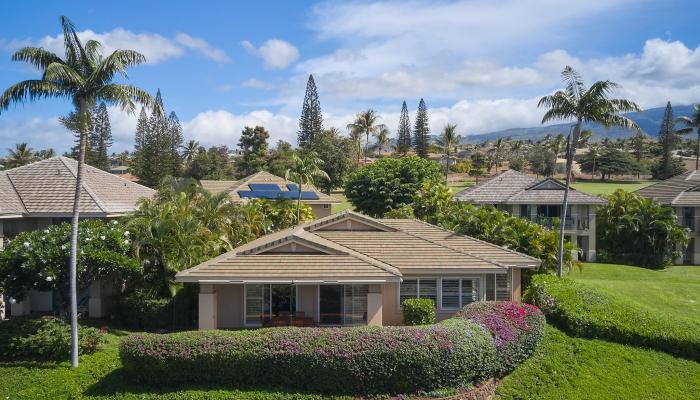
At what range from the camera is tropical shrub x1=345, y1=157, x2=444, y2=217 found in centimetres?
4759

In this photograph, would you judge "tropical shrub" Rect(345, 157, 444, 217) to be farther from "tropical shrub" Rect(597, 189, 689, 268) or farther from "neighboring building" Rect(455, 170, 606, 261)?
"tropical shrub" Rect(597, 189, 689, 268)

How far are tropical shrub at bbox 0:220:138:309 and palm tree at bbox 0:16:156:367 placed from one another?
1.94m

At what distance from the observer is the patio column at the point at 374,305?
2153 cm

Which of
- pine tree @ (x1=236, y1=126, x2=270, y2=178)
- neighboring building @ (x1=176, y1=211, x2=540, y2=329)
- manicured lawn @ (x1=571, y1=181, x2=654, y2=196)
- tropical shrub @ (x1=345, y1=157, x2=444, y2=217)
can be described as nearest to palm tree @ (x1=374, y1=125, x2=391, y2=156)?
pine tree @ (x1=236, y1=126, x2=270, y2=178)

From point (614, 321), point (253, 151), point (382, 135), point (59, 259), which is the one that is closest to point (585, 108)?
point (614, 321)

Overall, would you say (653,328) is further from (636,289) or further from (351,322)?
(351,322)

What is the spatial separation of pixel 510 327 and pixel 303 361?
23.3ft

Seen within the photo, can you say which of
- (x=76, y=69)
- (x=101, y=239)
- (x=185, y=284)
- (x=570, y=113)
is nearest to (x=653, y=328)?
(x=570, y=113)

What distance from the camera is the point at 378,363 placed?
1716cm

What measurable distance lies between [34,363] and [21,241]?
4604mm

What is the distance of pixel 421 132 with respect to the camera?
104 m

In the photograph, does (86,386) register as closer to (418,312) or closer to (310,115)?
(418,312)

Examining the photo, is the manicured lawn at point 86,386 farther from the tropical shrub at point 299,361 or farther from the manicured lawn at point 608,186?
the manicured lawn at point 608,186

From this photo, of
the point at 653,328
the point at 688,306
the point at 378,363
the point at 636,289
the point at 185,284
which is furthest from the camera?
the point at 636,289
